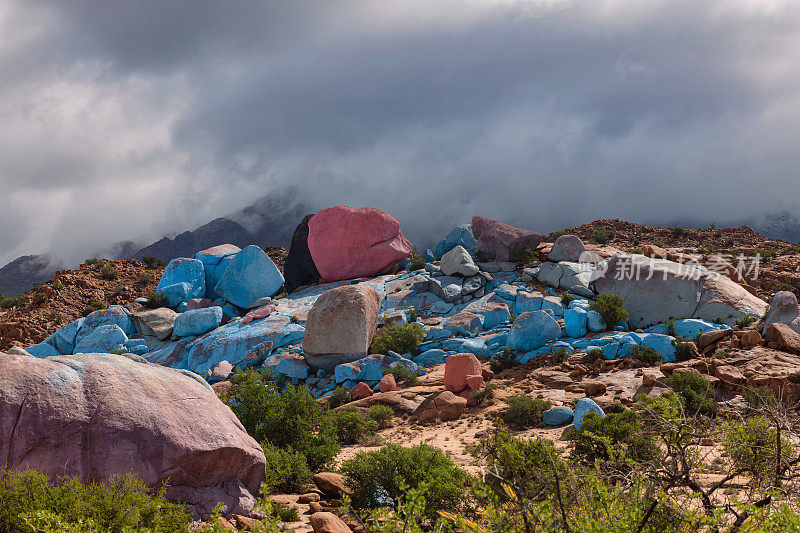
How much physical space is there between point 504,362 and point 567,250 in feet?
30.7

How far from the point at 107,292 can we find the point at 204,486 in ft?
108

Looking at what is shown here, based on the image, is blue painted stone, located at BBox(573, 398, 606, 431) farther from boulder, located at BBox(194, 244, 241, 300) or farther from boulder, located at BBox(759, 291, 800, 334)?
boulder, located at BBox(194, 244, 241, 300)

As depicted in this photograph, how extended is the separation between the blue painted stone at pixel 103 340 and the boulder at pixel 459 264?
49.7ft

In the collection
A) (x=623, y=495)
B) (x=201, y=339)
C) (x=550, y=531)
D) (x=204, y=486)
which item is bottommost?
(x=201, y=339)

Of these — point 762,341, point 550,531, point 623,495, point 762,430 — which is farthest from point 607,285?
point 550,531

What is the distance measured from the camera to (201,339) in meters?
22.2

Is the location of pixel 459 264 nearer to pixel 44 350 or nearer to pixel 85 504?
pixel 44 350

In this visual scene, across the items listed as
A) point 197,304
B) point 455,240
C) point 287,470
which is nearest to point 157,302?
point 197,304

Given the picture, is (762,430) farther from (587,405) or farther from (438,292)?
(438,292)

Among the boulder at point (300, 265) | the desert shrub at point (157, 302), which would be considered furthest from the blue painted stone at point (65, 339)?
the boulder at point (300, 265)

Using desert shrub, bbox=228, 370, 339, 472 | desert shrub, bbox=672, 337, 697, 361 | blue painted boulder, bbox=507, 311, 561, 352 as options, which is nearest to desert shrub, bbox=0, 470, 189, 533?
desert shrub, bbox=228, 370, 339, 472

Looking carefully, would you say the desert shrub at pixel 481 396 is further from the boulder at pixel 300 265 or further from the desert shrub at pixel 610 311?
the boulder at pixel 300 265

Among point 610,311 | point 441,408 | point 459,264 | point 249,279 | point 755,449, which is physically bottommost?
point 441,408

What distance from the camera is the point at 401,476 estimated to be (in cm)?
626
